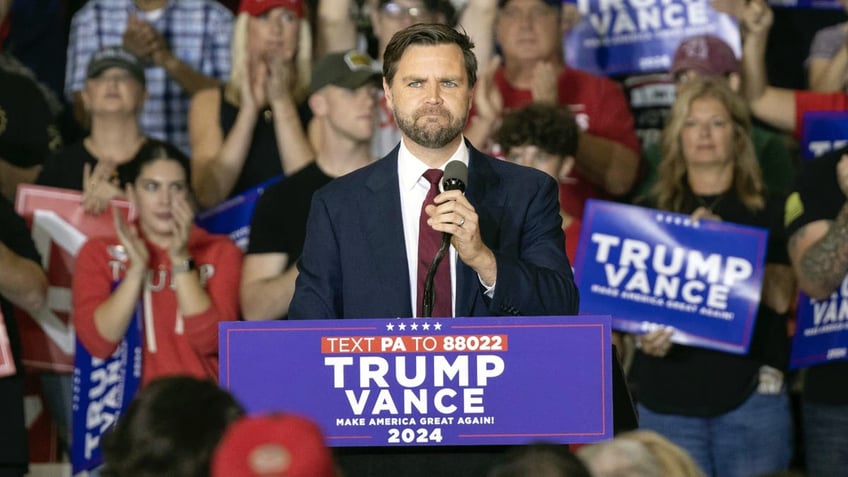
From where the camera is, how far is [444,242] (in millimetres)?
3297

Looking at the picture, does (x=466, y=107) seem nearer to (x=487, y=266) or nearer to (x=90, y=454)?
(x=487, y=266)

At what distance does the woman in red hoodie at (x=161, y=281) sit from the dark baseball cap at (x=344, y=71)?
2.29ft

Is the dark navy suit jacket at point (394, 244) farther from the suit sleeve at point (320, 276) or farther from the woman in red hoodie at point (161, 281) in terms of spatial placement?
the woman in red hoodie at point (161, 281)

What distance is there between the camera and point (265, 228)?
6055 mm

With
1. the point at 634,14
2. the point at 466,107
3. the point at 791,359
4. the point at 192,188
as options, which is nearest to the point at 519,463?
the point at 466,107

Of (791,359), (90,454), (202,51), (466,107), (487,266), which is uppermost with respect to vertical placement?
(202,51)

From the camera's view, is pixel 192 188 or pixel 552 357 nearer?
pixel 552 357

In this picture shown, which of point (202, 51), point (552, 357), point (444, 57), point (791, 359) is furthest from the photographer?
point (202, 51)

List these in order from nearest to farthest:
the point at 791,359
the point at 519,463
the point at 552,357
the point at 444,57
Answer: the point at 519,463
the point at 552,357
the point at 444,57
the point at 791,359

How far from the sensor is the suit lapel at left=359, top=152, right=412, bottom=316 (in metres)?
3.54

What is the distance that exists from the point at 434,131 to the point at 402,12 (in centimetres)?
326

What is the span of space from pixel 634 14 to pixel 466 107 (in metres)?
3.54

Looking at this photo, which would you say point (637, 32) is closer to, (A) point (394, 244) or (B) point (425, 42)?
(B) point (425, 42)

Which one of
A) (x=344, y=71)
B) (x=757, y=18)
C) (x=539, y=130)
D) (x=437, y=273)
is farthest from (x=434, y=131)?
(x=757, y=18)
